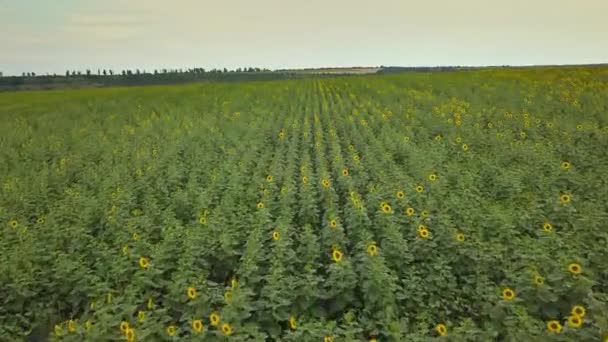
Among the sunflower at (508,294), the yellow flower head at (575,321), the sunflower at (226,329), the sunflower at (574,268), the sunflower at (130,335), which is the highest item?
the sunflower at (574,268)

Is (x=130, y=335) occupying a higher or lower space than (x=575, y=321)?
lower

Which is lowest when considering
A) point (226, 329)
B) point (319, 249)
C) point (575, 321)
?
point (319, 249)

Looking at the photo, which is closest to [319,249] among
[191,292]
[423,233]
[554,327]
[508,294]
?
[423,233]

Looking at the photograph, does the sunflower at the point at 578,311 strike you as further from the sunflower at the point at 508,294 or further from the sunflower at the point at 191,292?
the sunflower at the point at 191,292

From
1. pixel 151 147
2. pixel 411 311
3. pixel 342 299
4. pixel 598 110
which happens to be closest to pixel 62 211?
pixel 342 299

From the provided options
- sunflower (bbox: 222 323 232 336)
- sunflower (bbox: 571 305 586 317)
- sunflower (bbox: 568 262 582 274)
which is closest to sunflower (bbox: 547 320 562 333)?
sunflower (bbox: 571 305 586 317)

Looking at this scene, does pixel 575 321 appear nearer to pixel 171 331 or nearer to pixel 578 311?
pixel 578 311

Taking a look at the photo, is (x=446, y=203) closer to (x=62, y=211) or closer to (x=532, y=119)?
(x=62, y=211)

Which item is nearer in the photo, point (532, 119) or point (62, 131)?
point (532, 119)

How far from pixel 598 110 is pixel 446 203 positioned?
34.4 feet

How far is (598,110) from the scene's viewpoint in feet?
45.6

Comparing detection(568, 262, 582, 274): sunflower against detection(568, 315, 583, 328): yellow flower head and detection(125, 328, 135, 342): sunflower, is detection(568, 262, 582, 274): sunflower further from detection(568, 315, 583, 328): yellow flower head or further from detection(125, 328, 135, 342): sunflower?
detection(125, 328, 135, 342): sunflower

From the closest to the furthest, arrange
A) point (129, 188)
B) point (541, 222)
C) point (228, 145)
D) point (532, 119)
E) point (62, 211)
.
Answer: point (541, 222) < point (62, 211) < point (129, 188) < point (228, 145) < point (532, 119)

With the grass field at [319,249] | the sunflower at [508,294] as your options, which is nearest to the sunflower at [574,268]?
the grass field at [319,249]
